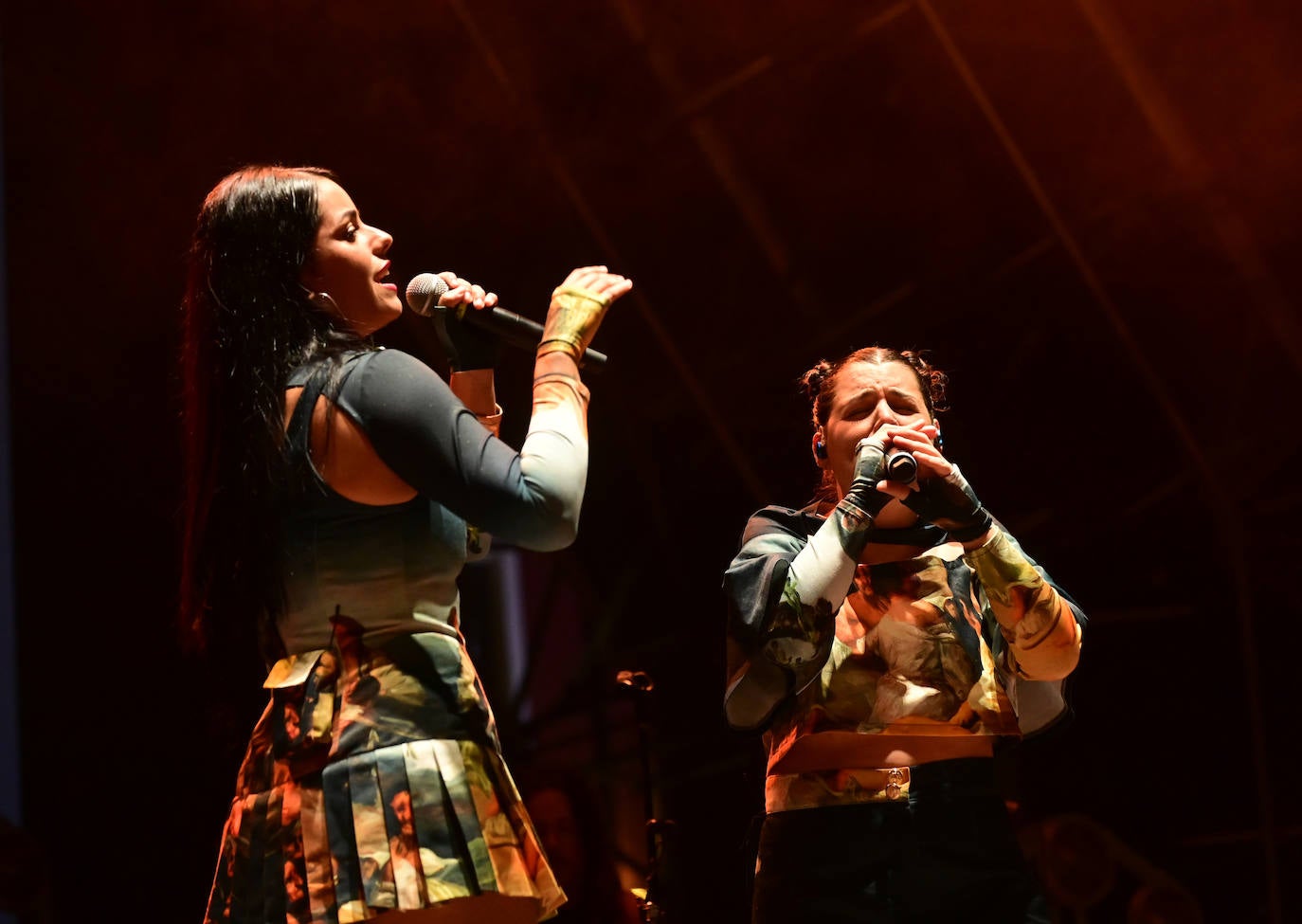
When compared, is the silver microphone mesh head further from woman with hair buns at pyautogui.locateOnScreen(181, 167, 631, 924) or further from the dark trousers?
the dark trousers

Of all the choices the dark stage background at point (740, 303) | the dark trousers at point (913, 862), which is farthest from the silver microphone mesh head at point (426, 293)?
the dark stage background at point (740, 303)

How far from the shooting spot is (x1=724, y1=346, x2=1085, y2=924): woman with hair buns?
5.65ft

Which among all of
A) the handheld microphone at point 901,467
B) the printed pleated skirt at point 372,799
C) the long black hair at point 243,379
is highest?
the long black hair at point 243,379

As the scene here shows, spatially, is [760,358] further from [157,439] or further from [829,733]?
[829,733]

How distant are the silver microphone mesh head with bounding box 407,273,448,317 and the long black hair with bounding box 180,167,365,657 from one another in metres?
0.15

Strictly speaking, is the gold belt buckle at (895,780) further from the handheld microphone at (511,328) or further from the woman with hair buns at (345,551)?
the handheld microphone at (511,328)

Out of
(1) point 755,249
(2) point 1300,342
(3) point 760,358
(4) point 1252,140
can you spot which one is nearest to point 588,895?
(3) point 760,358

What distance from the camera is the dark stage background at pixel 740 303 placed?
129 inches

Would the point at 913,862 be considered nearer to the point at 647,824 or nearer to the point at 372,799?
the point at 372,799

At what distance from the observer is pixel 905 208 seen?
3.51m

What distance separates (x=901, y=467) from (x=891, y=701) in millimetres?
308

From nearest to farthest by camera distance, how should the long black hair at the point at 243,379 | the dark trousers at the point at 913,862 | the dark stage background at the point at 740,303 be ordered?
the long black hair at the point at 243,379 → the dark trousers at the point at 913,862 → the dark stage background at the point at 740,303

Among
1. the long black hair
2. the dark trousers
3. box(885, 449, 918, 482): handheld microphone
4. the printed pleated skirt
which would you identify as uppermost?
the long black hair

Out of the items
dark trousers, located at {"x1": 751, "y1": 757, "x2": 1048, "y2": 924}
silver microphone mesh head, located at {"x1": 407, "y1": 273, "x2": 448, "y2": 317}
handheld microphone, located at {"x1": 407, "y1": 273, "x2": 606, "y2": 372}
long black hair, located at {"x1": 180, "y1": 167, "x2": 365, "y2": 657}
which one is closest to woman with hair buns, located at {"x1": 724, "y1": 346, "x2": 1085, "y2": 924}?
dark trousers, located at {"x1": 751, "y1": 757, "x2": 1048, "y2": 924}
